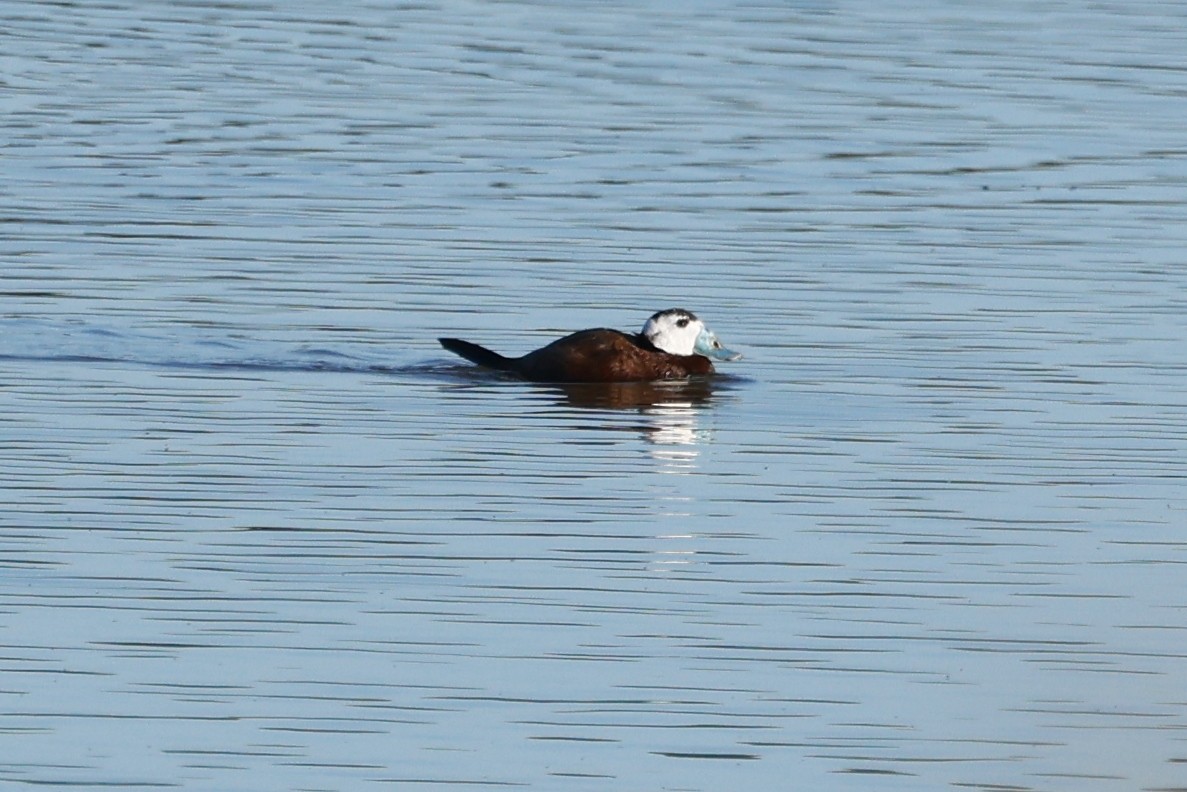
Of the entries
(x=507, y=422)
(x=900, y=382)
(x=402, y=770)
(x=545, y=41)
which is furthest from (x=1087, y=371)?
(x=545, y=41)

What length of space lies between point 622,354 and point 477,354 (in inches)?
30.3

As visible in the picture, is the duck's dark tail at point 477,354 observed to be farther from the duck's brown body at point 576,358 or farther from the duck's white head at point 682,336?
the duck's white head at point 682,336

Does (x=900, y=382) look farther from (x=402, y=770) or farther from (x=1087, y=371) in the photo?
(x=402, y=770)

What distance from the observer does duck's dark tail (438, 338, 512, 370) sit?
1388 cm

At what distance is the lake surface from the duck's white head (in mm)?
300

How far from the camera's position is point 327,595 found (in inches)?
366

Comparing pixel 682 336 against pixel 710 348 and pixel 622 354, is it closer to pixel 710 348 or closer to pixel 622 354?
pixel 710 348

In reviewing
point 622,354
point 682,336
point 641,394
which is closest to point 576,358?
point 622,354

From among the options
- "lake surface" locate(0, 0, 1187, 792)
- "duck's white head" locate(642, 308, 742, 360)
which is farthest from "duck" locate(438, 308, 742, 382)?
"lake surface" locate(0, 0, 1187, 792)

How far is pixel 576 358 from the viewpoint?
45.6 feet

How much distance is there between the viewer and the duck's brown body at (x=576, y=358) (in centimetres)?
1388

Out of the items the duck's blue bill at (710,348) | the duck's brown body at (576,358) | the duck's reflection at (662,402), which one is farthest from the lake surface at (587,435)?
the duck's blue bill at (710,348)

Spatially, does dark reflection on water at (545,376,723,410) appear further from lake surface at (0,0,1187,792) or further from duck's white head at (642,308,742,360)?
duck's white head at (642,308,742,360)

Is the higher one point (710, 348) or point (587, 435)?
point (710, 348)
